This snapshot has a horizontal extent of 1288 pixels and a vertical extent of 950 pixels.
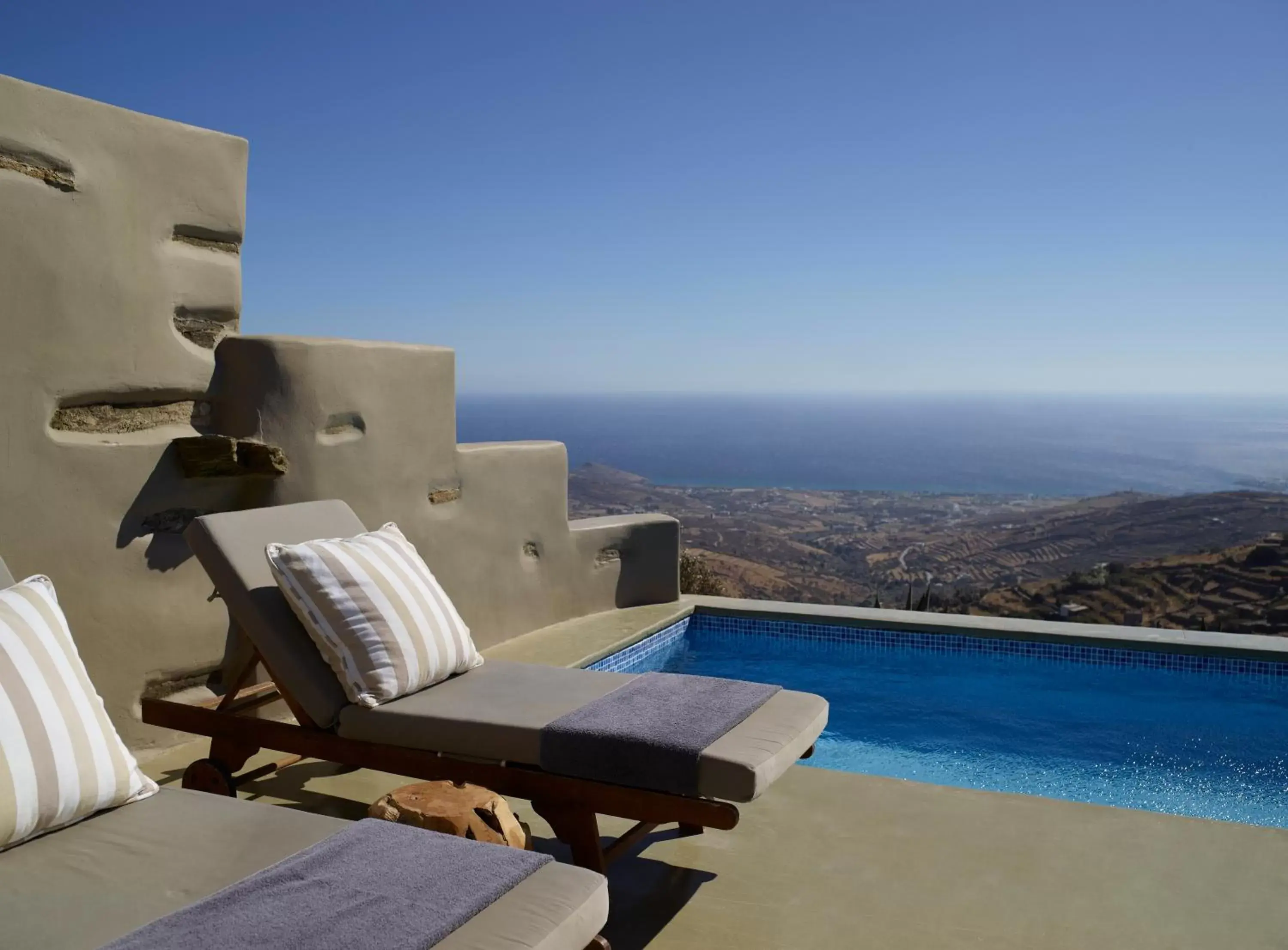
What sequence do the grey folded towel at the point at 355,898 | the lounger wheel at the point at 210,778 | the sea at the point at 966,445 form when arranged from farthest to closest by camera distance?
the sea at the point at 966,445
the lounger wheel at the point at 210,778
the grey folded towel at the point at 355,898

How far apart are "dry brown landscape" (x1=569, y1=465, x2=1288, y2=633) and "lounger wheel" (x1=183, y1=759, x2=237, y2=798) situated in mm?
4959

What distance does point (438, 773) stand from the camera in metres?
2.67

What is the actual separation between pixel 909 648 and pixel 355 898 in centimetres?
474

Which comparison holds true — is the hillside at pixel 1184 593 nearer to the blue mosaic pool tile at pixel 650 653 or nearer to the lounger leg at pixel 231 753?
the blue mosaic pool tile at pixel 650 653

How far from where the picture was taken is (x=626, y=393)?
143 meters

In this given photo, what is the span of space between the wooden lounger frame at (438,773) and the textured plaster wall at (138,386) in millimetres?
574

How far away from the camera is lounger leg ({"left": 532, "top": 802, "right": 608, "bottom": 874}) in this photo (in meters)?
2.49

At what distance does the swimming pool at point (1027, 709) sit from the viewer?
14.1 ft

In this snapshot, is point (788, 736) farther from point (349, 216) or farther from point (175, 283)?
point (349, 216)

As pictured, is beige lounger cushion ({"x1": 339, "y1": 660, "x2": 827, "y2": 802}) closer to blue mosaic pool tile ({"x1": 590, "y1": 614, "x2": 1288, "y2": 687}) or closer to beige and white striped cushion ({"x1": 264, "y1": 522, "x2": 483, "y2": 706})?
beige and white striped cushion ({"x1": 264, "y1": 522, "x2": 483, "y2": 706})

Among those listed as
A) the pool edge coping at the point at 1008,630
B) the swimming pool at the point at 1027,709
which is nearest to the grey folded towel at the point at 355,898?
the swimming pool at the point at 1027,709

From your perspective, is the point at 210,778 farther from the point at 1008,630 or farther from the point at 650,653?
the point at 1008,630

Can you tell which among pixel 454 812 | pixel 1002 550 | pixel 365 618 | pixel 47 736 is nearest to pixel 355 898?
pixel 47 736

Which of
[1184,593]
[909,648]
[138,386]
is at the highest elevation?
[138,386]
